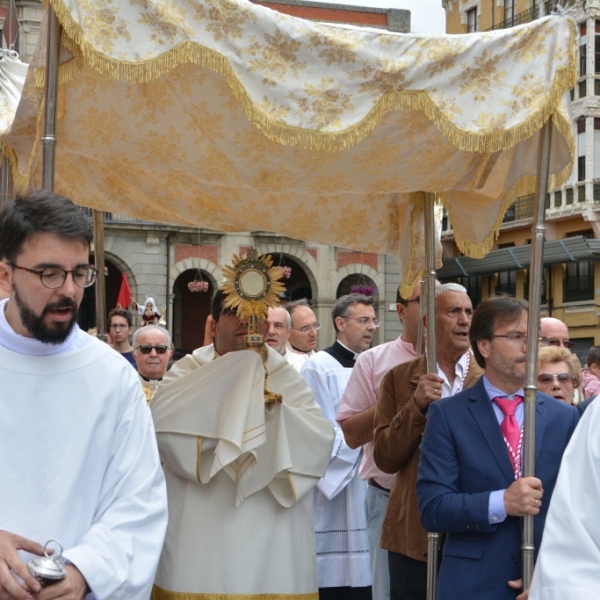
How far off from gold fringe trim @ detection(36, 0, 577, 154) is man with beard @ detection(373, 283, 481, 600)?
114 centimetres

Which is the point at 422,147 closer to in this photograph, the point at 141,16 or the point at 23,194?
the point at 141,16

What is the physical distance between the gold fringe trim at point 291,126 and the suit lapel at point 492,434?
1.00 meters

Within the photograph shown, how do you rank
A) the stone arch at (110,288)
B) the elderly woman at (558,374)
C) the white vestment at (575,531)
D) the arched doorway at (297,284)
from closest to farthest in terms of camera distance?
the white vestment at (575,531) < the elderly woman at (558,374) < the stone arch at (110,288) < the arched doorway at (297,284)

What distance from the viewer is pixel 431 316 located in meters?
5.18

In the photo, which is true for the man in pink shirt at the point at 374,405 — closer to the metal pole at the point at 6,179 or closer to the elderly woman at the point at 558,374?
the elderly woman at the point at 558,374

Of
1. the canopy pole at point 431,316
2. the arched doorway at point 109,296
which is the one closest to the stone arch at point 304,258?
the arched doorway at point 109,296

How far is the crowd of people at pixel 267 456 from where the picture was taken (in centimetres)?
313

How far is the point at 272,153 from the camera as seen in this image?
15.4 feet

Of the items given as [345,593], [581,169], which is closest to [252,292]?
[345,593]

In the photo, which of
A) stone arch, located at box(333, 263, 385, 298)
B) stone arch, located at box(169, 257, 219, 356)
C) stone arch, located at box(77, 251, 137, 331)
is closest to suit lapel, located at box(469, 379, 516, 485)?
stone arch, located at box(77, 251, 137, 331)

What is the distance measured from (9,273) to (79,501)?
2.30 ft

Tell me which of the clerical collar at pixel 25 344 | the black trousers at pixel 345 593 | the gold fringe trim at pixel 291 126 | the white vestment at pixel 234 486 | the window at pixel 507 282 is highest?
the window at pixel 507 282

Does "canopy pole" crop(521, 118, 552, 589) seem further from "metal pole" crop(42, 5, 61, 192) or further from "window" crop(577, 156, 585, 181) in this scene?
"window" crop(577, 156, 585, 181)

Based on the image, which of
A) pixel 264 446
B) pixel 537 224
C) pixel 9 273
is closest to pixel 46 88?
pixel 9 273
